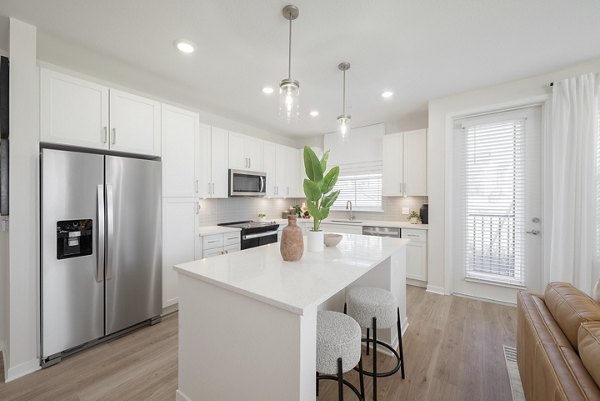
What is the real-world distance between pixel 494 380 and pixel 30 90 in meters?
4.10

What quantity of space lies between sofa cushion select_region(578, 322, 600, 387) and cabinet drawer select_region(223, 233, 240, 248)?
3.28 metres

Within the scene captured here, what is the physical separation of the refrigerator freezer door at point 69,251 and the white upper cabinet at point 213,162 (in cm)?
146

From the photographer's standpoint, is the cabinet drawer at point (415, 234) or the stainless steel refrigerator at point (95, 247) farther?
the cabinet drawer at point (415, 234)

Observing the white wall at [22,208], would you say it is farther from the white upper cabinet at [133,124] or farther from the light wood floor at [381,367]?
the white upper cabinet at [133,124]

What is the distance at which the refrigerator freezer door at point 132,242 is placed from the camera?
7.50 feet

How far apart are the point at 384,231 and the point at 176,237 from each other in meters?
2.99

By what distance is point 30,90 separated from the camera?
76.4 inches

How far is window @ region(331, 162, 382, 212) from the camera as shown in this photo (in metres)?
4.71

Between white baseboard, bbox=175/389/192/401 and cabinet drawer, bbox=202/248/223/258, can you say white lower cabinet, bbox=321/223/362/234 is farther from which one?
white baseboard, bbox=175/389/192/401

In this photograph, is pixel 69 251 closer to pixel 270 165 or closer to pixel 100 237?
pixel 100 237

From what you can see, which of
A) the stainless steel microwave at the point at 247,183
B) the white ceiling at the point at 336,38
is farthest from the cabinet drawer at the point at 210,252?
the white ceiling at the point at 336,38

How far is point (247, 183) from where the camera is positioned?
166 inches

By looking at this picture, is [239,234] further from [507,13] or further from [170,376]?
[507,13]

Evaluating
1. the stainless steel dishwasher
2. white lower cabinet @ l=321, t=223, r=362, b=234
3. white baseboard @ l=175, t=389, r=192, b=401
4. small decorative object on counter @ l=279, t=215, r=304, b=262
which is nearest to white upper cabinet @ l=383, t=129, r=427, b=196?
the stainless steel dishwasher
